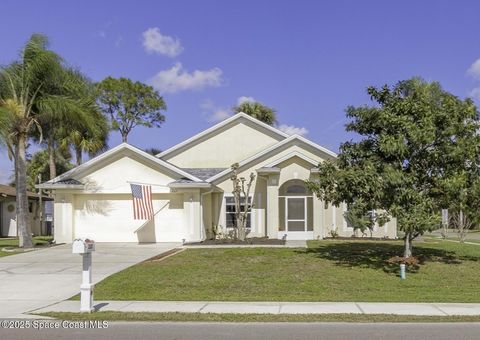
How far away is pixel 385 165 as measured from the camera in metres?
15.0

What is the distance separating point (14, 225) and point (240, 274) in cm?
2869

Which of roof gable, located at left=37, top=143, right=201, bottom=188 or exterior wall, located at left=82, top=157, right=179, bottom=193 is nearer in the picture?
roof gable, located at left=37, top=143, right=201, bottom=188

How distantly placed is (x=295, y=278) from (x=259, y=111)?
27.4m

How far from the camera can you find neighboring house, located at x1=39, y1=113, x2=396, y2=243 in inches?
961

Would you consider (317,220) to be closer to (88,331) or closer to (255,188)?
(255,188)

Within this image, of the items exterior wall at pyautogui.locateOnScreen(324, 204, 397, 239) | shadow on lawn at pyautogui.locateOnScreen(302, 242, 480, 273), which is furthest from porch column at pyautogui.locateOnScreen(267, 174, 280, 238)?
shadow on lawn at pyautogui.locateOnScreen(302, 242, 480, 273)

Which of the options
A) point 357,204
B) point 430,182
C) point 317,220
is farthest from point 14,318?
point 317,220

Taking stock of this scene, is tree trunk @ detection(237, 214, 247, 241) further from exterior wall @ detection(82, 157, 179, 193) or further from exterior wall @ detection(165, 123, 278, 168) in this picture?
exterior wall @ detection(165, 123, 278, 168)

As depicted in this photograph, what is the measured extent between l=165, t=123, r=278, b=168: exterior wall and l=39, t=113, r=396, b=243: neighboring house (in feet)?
11.8

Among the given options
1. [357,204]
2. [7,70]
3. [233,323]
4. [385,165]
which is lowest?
[233,323]

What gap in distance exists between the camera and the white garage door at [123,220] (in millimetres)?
24500

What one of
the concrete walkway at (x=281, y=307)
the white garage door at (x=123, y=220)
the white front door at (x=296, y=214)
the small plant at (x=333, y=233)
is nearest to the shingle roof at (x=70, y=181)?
the white garage door at (x=123, y=220)

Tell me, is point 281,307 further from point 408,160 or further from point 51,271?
point 51,271

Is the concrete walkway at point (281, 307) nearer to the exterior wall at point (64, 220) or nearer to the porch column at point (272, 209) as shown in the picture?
the exterior wall at point (64, 220)
